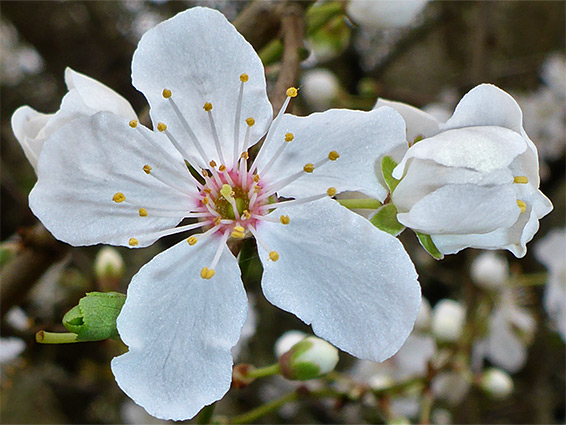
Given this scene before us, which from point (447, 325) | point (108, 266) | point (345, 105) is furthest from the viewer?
point (345, 105)

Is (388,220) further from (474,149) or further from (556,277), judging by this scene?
(556,277)

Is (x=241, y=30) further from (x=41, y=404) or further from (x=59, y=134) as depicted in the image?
(x=41, y=404)

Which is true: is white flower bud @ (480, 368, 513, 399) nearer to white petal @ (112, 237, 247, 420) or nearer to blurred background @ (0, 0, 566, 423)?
blurred background @ (0, 0, 566, 423)

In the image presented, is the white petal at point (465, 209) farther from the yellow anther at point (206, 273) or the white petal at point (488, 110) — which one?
the yellow anther at point (206, 273)

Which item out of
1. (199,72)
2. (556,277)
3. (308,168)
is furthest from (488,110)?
(556,277)

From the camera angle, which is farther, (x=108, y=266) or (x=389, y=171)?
(x=108, y=266)

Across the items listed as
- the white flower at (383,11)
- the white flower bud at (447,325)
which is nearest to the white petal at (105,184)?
the white flower at (383,11)

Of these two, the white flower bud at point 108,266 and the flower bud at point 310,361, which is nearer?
the flower bud at point 310,361
